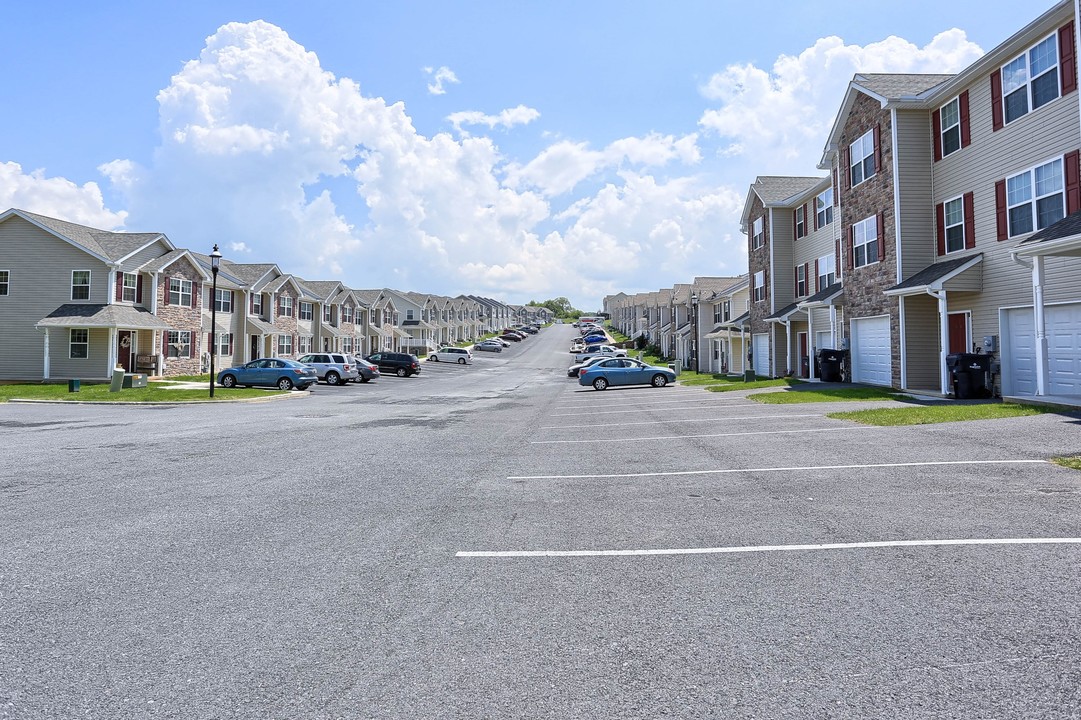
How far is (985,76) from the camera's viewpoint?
738 inches

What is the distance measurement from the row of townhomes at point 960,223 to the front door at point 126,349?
1303 inches

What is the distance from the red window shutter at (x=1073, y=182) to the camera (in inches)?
615

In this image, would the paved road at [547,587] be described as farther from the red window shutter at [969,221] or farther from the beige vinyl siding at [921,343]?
the beige vinyl siding at [921,343]

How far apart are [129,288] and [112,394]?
1065 cm

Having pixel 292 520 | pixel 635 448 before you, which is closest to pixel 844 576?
pixel 292 520

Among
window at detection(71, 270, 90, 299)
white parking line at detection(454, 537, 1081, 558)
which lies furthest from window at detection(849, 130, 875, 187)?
window at detection(71, 270, 90, 299)

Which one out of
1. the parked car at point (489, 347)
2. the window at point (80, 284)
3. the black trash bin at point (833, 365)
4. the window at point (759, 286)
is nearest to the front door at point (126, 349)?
the window at point (80, 284)

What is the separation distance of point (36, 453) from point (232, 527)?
7642mm

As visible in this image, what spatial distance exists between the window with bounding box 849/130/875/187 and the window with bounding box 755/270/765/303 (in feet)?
42.1

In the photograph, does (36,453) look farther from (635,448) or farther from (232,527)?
(635,448)

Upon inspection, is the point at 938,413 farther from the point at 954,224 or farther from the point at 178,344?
the point at 178,344

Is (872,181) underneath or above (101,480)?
above

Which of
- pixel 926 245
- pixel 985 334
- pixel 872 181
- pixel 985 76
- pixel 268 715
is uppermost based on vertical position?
pixel 985 76

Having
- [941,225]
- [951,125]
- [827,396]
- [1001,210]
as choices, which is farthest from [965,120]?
[827,396]
